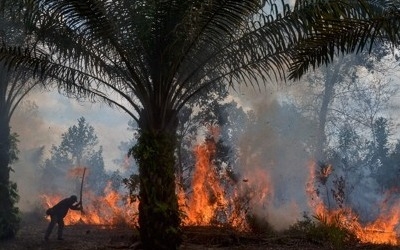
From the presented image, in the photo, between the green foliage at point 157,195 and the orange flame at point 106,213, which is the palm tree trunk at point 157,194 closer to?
the green foliage at point 157,195

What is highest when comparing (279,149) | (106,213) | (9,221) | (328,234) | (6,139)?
(279,149)

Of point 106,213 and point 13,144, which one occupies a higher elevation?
point 13,144

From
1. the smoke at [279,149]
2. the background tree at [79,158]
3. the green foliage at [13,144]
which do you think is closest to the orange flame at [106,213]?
the green foliage at [13,144]

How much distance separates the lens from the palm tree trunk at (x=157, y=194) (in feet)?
25.4

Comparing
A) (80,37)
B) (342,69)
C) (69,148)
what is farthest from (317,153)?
(69,148)

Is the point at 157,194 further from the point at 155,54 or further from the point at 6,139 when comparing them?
the point at 6,139

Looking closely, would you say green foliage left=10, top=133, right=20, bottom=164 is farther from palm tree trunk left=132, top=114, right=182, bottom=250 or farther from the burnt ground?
palm tree trunk left=132, top=114, right=182, bottom=250

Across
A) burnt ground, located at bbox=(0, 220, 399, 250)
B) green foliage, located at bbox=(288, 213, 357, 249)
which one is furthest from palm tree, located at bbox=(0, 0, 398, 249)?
green foliage, located at bbox=(288, 213, 357, 249)

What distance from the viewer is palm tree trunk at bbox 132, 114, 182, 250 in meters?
7.74

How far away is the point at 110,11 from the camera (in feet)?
22.2

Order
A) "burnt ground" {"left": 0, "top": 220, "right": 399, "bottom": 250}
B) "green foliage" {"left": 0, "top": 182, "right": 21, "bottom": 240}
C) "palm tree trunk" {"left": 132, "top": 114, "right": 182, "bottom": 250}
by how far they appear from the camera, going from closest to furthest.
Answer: "palm tree trunk" {"left": 132, "top": 114, "right": 182, "bottom": 250}
"burnt ground" {"left": 0, "top": 220, "right": 399, "bottom": 250}
"green foliage" {"left": 0, "top": 182, "right": 21, "bottom": 240}

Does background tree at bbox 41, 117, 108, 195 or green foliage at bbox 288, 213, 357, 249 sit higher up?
background tree at bbox 41, 117, 108, 195

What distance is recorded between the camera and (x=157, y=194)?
7773 mm

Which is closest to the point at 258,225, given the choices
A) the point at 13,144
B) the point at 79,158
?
the point at 13,144
